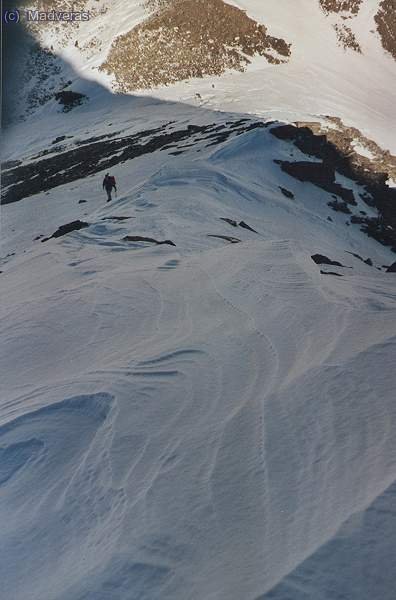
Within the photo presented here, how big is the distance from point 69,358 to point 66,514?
2277 mm

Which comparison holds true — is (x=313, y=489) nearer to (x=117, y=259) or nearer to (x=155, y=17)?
(x=117, y=259)

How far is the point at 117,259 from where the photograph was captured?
350 inches

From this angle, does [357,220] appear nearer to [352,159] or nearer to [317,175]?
[317,175]

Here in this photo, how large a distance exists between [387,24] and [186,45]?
13450mm

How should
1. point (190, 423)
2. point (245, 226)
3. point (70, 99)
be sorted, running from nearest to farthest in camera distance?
point (190, 423) → point (245, 226) → point (70, 99)

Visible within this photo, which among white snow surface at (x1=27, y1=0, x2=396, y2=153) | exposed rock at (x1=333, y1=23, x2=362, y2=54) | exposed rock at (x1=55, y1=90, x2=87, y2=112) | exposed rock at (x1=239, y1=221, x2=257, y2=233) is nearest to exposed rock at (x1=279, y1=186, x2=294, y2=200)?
exposed rock at (x1=239, y1=221, x2=257, y2=233)

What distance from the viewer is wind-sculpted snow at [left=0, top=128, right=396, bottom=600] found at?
322 centimetres

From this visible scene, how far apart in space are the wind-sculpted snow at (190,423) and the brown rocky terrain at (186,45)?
28.5 metres

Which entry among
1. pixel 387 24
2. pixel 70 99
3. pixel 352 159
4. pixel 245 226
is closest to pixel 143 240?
pixel 245 226

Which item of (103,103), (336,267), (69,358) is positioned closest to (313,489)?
(69,358)

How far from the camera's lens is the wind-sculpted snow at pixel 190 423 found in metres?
3.22

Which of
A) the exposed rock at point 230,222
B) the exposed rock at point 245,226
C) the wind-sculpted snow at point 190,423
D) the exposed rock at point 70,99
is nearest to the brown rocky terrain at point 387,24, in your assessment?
the exposed rock at point 70,99

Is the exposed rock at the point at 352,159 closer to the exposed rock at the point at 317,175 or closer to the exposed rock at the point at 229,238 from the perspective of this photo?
the exposed rock at the point at 317,175

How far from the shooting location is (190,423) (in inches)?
178
